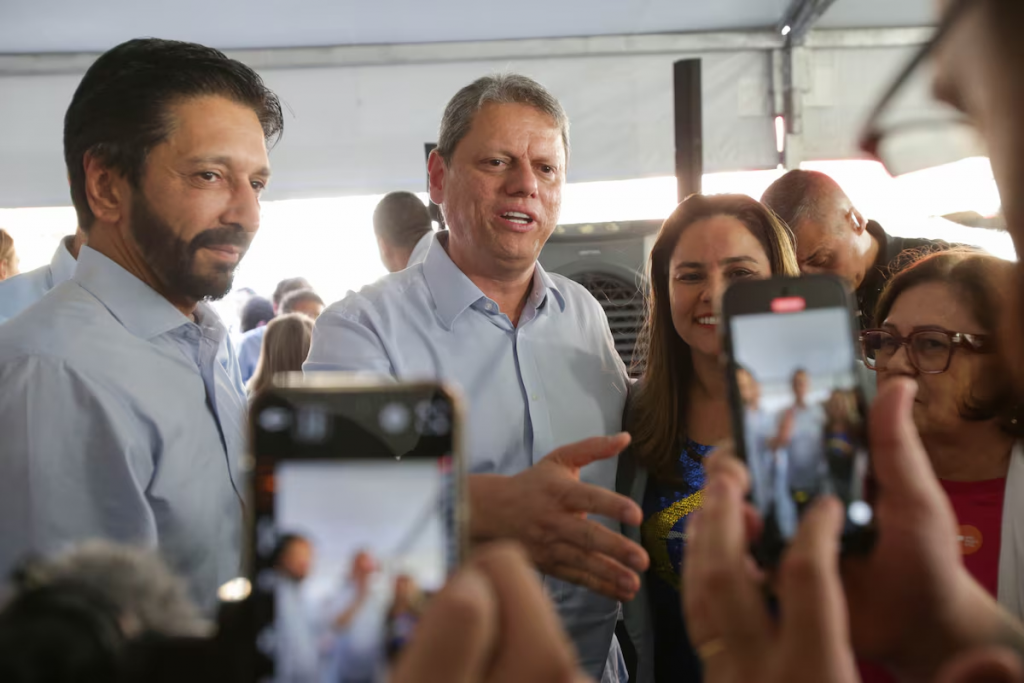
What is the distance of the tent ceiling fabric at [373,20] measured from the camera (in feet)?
16.2

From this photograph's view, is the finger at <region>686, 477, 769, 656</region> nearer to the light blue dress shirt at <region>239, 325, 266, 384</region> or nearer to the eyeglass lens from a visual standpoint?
the eyeglass lens

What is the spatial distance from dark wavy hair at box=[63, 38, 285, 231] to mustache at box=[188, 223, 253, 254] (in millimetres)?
98

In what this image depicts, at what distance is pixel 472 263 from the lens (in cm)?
150

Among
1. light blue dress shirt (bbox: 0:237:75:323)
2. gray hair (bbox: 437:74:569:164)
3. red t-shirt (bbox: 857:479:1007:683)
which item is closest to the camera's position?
red t-shirt (bbox: 857:479:1007:683)

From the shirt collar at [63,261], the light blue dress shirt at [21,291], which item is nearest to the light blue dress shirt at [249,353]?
the light blue dress shirt at [21,291]

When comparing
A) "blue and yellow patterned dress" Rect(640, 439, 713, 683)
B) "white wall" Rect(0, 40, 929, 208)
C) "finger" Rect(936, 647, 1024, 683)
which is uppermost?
"white wall" Rect(0, 40, 929, 208)

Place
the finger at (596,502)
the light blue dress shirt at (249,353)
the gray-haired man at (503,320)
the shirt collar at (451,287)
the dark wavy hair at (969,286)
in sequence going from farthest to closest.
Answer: the light blue dress shirt at (249,353)
the shirt collar at (451,287)
the gray-haired man at (503,320)
the dark wavy hair at (969,286)
the finger at (596,502)

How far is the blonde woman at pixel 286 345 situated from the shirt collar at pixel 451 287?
45.5 inches

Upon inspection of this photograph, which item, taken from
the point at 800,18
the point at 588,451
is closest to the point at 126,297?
the point at 588,451

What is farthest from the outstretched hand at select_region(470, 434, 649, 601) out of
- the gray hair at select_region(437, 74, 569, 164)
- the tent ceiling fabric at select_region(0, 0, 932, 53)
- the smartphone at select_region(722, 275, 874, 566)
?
the tent ceiling fabric at select_region(0, 0, 932, 53)

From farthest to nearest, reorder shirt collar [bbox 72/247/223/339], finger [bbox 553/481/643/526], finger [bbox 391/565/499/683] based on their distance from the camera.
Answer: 1. shirt collar [bbox 72/247/223/339]
2. finger [bbox 553/481/643/526]
3. finger [bbox 391/565/499/683]

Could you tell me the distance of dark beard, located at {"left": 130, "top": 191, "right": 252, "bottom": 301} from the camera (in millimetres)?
940

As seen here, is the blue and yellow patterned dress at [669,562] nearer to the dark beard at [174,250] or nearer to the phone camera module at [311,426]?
the dark beard at [174,250]

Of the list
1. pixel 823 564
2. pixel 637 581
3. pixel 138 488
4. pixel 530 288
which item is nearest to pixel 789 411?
pixel 823 564
